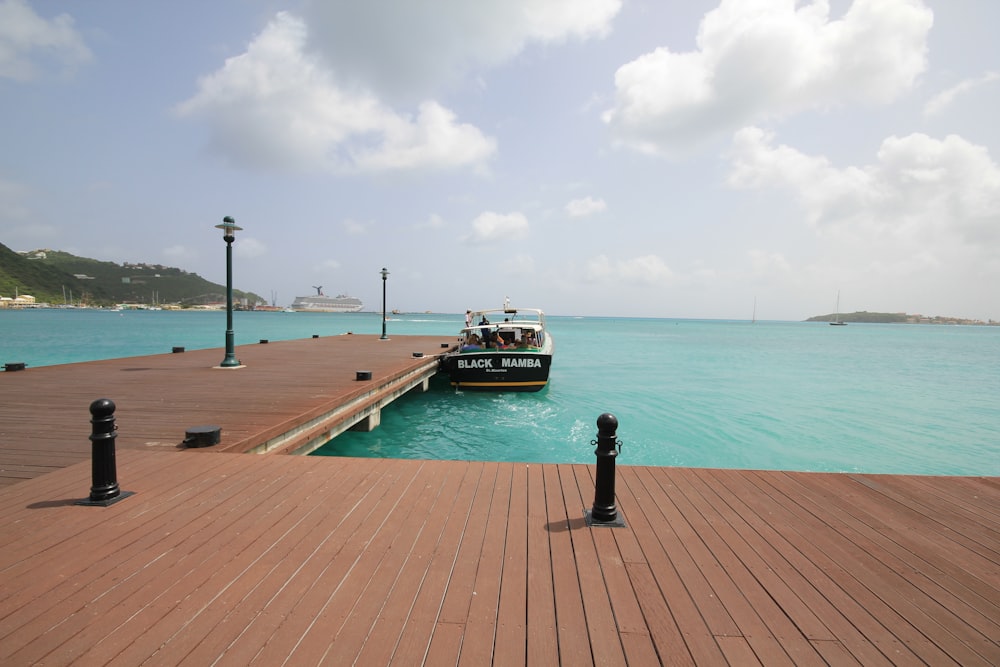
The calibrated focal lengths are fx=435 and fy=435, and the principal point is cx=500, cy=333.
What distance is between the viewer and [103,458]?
11.5ft

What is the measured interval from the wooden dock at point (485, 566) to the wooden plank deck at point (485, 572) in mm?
14

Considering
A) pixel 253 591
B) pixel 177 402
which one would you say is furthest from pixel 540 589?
pixel 177 402

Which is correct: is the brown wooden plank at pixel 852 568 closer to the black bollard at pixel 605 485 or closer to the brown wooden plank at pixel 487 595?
the black bollard at pixel 605 485

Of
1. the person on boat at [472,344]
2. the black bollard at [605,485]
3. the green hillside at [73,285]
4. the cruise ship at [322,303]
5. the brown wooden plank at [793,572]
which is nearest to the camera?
the brown wooden plank at [793,572]

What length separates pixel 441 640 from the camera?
2.12m

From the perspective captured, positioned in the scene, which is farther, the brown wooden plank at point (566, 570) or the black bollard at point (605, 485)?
the black bollard at point (605, 485)

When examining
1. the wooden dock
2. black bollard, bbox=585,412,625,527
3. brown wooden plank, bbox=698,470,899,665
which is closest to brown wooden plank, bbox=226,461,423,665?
the wooden dock

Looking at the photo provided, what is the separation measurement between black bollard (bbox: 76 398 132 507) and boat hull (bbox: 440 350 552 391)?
10.9 m

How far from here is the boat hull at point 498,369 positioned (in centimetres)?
1434

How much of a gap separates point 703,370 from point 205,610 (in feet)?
90.2

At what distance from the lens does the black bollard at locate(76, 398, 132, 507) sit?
3.41 meters

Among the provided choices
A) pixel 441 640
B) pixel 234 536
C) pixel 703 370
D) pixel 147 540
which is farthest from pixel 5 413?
pixel 703 370

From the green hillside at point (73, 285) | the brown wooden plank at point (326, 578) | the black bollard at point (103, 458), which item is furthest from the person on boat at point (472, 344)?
the green hillside at point (73, 285)

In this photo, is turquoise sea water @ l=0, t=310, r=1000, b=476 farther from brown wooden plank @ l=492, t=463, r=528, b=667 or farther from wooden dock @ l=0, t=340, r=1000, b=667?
brown wooden plank @ l=492, t=463, r=528, b=667
